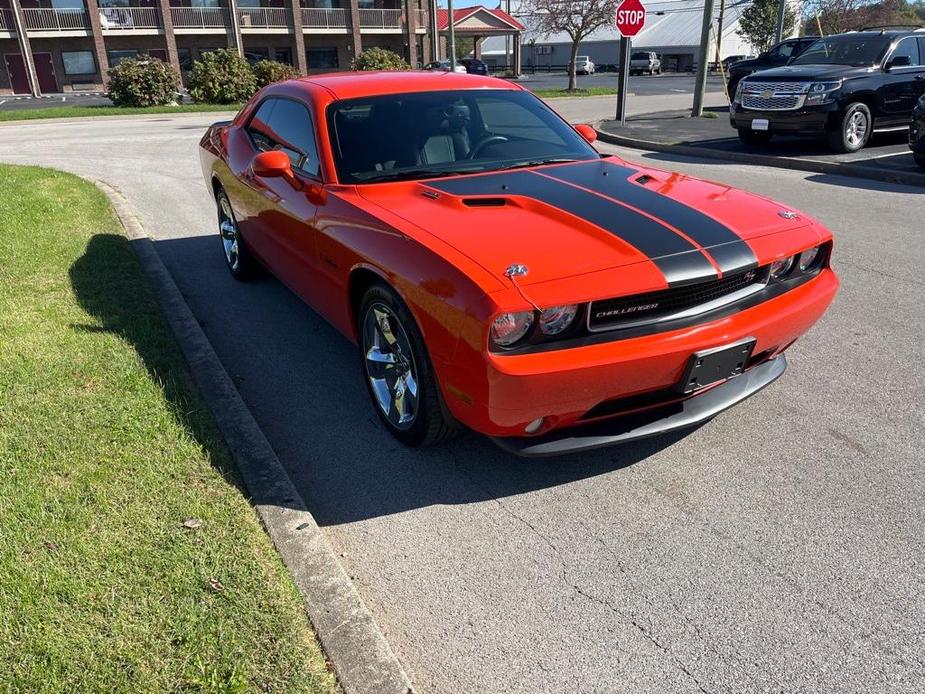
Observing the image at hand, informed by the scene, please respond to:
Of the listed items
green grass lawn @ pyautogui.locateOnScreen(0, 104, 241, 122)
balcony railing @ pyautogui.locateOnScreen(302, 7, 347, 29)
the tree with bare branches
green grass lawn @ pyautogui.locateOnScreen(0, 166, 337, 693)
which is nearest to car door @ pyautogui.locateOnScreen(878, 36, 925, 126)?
green grass lawn @ pyautogui.locateOnScreen(0, 166, 337, 693)

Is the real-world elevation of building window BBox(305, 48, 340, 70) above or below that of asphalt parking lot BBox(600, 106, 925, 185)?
above

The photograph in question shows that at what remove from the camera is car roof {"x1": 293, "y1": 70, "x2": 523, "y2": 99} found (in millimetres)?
4566

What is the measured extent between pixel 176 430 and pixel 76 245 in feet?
13.2

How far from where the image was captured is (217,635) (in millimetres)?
2404

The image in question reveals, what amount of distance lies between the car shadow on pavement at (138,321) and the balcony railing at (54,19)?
132ft

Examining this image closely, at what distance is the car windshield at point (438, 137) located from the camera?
4152mm

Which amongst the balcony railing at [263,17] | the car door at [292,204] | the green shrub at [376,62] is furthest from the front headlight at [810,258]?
the balcony railing at [263,17]

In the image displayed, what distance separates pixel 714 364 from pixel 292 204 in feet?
8.49

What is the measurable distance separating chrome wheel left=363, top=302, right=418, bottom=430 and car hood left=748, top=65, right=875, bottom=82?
35.0ft

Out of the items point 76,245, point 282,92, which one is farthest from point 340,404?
point 76,245

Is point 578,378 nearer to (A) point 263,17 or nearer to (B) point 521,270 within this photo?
(B) point 521,270

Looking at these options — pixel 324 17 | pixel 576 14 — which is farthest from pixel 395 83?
pixel 324 17

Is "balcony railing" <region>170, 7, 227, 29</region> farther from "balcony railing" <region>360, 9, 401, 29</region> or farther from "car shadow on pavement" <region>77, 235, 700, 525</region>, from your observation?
"car shadow on pavement" <region>77, 235, 700, 525</region>

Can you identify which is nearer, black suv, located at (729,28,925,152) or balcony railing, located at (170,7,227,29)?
black suv, located at (729,28,925,152)
